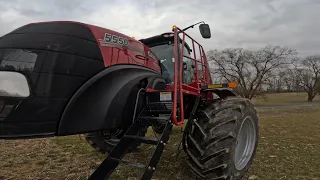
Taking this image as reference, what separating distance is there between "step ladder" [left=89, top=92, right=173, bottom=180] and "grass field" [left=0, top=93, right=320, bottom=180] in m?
1.29

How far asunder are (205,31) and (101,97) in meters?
1.79

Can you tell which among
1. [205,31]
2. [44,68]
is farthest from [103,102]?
[205,31]

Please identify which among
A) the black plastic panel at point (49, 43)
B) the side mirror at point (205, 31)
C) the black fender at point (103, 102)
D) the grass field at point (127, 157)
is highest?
the side mirror at point (205, 31)

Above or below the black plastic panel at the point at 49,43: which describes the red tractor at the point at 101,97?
below

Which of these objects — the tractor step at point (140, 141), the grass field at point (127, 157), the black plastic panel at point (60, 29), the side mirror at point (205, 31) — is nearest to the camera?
the black plastic panel at point (60, 29)

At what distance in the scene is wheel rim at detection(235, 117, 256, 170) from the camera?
427 cm

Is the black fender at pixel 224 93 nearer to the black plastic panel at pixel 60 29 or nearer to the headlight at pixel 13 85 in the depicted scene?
the black plastic panel at pixel 60 29

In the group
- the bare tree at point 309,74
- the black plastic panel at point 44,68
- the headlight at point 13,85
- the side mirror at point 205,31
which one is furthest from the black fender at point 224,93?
the bare tree at point 309,74

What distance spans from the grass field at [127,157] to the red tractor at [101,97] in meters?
1.01

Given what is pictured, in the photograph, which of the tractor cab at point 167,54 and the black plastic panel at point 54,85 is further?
the tractor cab at point 167,54

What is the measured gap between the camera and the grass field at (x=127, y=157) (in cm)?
446

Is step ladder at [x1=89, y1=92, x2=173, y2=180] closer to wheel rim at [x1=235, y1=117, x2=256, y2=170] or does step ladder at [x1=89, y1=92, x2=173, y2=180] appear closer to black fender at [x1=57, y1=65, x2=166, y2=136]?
black fender at [x1=57, y1=65, x2=166, y2=136]

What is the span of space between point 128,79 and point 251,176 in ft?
8.26

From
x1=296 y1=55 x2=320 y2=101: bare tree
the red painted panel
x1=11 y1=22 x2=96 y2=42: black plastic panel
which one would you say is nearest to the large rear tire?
the red painted panel
